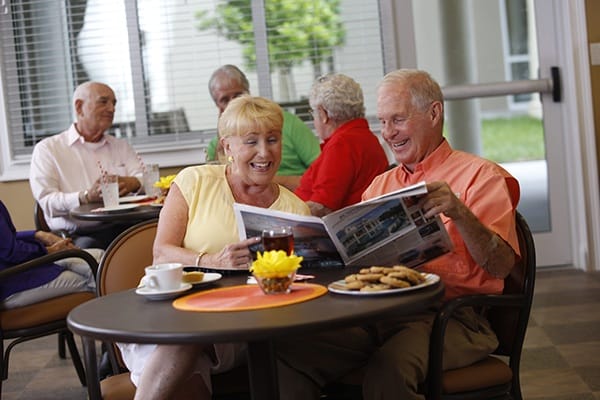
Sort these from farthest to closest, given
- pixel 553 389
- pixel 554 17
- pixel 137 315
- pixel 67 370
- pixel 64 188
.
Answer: pixel 554 17, pixel 64 188, pixel 67 370, pixel 553 389, pixel 137 315

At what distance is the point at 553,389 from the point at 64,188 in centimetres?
255

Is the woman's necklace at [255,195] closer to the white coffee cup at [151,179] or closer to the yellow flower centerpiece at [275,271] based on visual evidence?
the yellow flower centerpiece at [275,271]

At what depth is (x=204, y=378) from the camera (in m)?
2.23

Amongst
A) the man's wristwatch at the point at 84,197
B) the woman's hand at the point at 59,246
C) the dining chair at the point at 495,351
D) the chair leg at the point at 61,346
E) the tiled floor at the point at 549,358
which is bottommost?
the tiled floor at the point at 549,358

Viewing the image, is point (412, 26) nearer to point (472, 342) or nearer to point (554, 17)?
point (554, 17)

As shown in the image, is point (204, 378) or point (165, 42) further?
point (165, 42)

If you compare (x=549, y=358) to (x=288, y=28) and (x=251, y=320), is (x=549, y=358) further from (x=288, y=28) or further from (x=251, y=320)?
(x=288, y=28)

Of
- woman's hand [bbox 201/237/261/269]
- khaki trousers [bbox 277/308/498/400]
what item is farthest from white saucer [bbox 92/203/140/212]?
khaki trousers [bbox 277/308/498/400]

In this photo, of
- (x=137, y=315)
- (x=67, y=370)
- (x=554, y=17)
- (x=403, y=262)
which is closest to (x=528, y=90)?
(x=554, y=17)

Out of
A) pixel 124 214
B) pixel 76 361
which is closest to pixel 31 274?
pixel 124 214

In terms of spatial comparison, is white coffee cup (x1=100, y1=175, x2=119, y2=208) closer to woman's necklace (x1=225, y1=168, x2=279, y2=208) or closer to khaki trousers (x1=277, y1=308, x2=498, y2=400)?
woman's necklace (x1=225, y1=168, x2=279, y2=208)

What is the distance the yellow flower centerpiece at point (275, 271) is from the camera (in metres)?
1.94

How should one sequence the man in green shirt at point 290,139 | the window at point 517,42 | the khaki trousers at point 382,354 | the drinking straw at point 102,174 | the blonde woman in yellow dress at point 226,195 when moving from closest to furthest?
the khaki trousers at point 382,354 < the blonde woman in yellow dress at point 226,195 < the drinking straw at point 102,174 < the man in green shirt at point 290,139 < the window at point 517,42

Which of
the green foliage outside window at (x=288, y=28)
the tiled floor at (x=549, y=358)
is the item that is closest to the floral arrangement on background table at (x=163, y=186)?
the tiled floor at (x=549, y=358)
